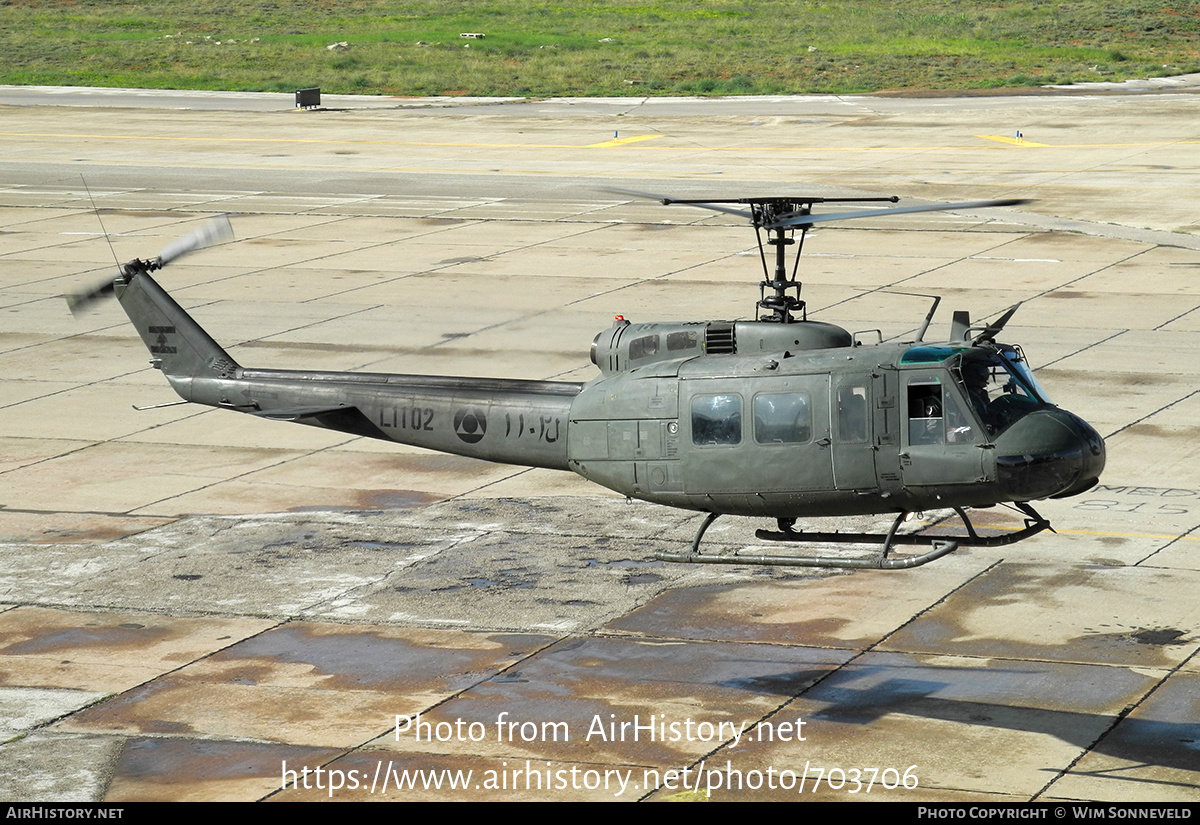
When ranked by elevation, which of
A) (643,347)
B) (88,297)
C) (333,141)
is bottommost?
(643,347)

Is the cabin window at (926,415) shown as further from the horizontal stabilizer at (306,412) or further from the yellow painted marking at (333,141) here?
the yellow painted marking at (333,141)

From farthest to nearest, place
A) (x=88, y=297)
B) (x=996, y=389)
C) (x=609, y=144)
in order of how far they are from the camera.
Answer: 1. (x=609, y=144)
2. (x=88, y=297)
3. (x=996, y=389)

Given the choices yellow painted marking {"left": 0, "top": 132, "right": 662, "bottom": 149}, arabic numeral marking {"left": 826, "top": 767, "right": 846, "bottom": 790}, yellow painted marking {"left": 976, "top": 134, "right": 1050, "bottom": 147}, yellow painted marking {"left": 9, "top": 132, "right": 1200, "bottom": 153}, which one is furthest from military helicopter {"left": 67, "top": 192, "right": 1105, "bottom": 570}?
yellow painted marking {"left": 976, "top": 134, "right": 1050, "bottom": 147}

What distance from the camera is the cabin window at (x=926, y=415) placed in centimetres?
1560

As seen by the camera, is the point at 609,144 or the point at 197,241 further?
the point at 609,144

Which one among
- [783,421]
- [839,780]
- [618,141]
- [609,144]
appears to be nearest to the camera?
[839,780]

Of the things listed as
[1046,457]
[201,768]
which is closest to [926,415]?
[1046,457]

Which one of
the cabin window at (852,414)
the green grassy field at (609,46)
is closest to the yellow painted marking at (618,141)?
the green grassy field at (609,46)

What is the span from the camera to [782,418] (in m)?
16.3

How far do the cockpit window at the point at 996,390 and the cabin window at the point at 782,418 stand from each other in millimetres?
1589

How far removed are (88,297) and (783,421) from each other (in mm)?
10042

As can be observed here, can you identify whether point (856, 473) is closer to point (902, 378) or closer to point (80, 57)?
point (902, 378)

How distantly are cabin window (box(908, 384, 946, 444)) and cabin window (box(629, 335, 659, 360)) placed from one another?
2.90 meters

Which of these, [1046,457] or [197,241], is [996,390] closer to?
[1046,457]
